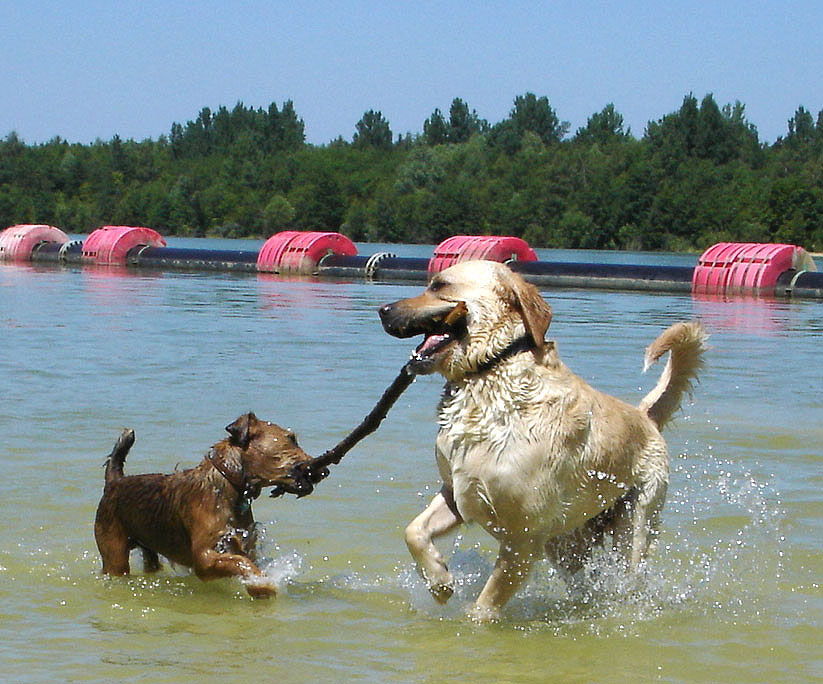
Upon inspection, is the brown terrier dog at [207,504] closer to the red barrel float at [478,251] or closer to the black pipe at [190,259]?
the red barrel float at [478,251]

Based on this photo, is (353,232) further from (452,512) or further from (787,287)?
(452,512)

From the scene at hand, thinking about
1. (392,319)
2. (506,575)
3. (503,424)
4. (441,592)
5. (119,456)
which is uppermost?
(392,319)

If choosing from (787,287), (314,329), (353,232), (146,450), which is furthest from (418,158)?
(146,450)

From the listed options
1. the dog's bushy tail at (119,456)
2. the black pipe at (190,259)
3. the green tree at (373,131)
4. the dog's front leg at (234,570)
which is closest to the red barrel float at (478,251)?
the black pipe at (190,259)

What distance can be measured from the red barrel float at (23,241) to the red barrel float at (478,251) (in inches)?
574

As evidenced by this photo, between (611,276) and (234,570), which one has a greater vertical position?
(611,276)

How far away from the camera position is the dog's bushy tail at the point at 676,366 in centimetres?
638

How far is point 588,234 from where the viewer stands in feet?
328

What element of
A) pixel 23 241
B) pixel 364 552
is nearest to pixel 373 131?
pixel 23 241

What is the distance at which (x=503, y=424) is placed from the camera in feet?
17.7

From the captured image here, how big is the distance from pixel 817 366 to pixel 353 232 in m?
95.5

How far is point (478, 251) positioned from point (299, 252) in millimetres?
5800

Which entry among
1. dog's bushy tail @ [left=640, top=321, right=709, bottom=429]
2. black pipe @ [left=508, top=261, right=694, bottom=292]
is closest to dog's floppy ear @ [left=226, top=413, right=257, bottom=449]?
dog's bushy tail @ [left=640, top=321, right=709, bottom=429]

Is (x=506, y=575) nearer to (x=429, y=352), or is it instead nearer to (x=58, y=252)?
(x=429, y=352)
